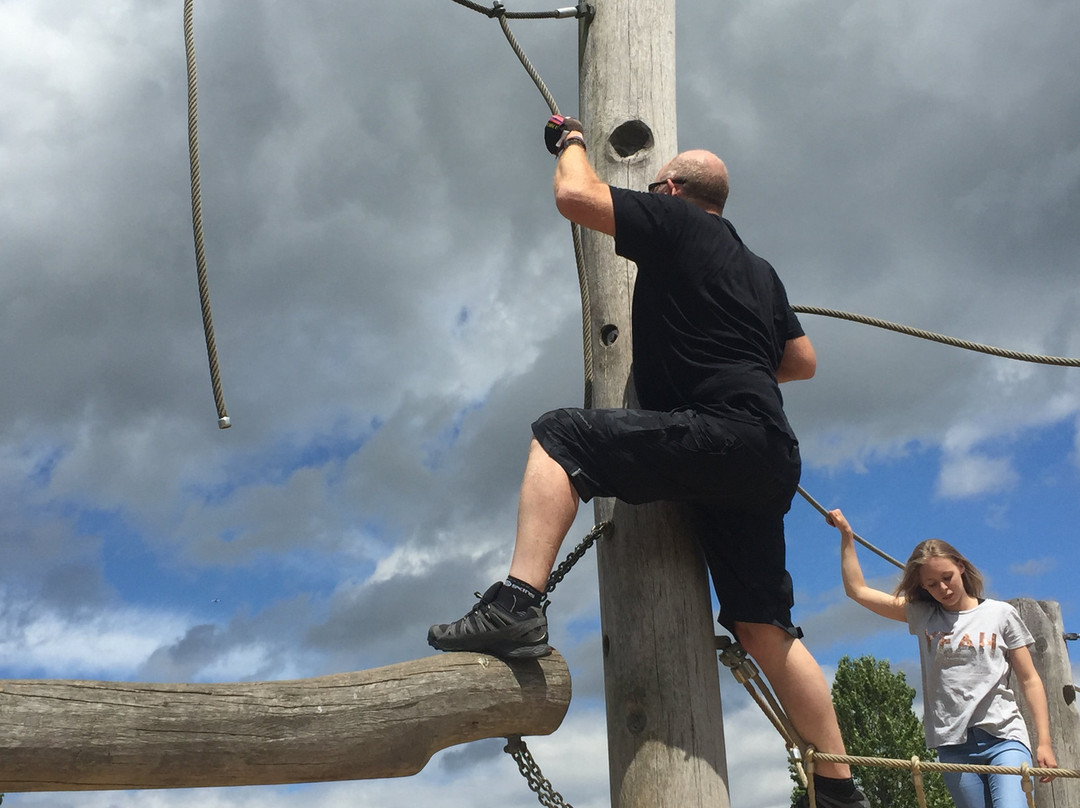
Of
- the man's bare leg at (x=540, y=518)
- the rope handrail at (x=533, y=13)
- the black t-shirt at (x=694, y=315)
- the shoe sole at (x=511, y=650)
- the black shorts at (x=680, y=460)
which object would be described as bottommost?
the shoe sole at (x=511, y=650)

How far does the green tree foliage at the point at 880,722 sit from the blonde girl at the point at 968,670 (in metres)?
17.1

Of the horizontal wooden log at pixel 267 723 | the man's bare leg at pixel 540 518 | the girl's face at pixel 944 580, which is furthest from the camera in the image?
the girl's face at pixel 944 580

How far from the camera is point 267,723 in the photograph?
2.84 m

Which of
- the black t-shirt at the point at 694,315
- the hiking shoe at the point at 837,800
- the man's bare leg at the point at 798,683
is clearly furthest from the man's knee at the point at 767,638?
the black t-shirt at the point at 694,315

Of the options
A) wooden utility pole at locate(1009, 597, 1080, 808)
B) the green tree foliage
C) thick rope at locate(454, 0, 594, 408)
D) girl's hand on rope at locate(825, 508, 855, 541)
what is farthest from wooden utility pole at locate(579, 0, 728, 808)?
the green tree foliage

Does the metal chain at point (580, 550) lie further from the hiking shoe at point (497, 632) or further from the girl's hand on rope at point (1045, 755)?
the girl's hand on rope at point (1045, 755)

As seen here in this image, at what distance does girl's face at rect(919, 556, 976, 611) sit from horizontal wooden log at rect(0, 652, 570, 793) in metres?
1.76

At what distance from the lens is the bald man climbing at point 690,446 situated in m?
3.13

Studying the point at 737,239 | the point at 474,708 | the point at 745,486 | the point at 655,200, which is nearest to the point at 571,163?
A: the point at 655,200

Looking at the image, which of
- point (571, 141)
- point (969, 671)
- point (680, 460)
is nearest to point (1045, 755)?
point (969, 671)

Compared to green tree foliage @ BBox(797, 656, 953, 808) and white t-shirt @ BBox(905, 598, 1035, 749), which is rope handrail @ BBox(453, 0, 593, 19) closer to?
white t-shirt @ BBox(905, 598, 1035, 749)

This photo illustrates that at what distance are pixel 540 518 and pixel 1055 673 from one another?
4163 mm

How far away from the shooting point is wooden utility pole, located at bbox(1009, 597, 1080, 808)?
5938 mm

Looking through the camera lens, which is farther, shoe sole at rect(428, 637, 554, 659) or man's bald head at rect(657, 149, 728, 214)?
man's bald head at rect(657, 149, 728, 214)
